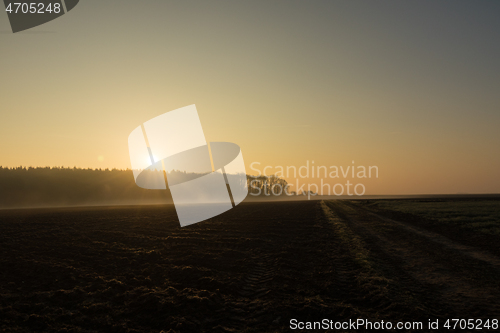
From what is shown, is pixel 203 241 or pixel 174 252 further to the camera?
pixel 203 241

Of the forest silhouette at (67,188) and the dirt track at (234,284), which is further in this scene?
the forest silhouette at (67,188)

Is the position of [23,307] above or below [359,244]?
above

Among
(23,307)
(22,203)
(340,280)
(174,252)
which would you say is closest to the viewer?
(23,307)

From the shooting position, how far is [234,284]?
916 cm

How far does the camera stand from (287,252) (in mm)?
14102

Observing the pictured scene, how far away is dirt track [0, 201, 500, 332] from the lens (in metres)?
6.58

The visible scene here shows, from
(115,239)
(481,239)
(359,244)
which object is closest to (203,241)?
(115,239)

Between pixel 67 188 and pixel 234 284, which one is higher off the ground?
pixel 67 188

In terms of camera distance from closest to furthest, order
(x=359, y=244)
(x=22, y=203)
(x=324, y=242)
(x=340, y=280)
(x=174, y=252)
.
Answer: (x=340, y=280), (x=174, y=252), (x=359, y=244), (x=324, y=242), (x=22, y=203)

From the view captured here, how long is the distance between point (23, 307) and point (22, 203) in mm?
109021

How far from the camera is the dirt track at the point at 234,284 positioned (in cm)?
658

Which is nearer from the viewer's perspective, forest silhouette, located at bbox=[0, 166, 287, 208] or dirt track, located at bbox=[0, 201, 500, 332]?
dirt track, located at bbox=[0, 201, 500, 332]

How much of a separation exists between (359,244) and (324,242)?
189 centimetres

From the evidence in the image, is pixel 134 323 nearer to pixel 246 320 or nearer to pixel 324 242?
pixel 246 320
